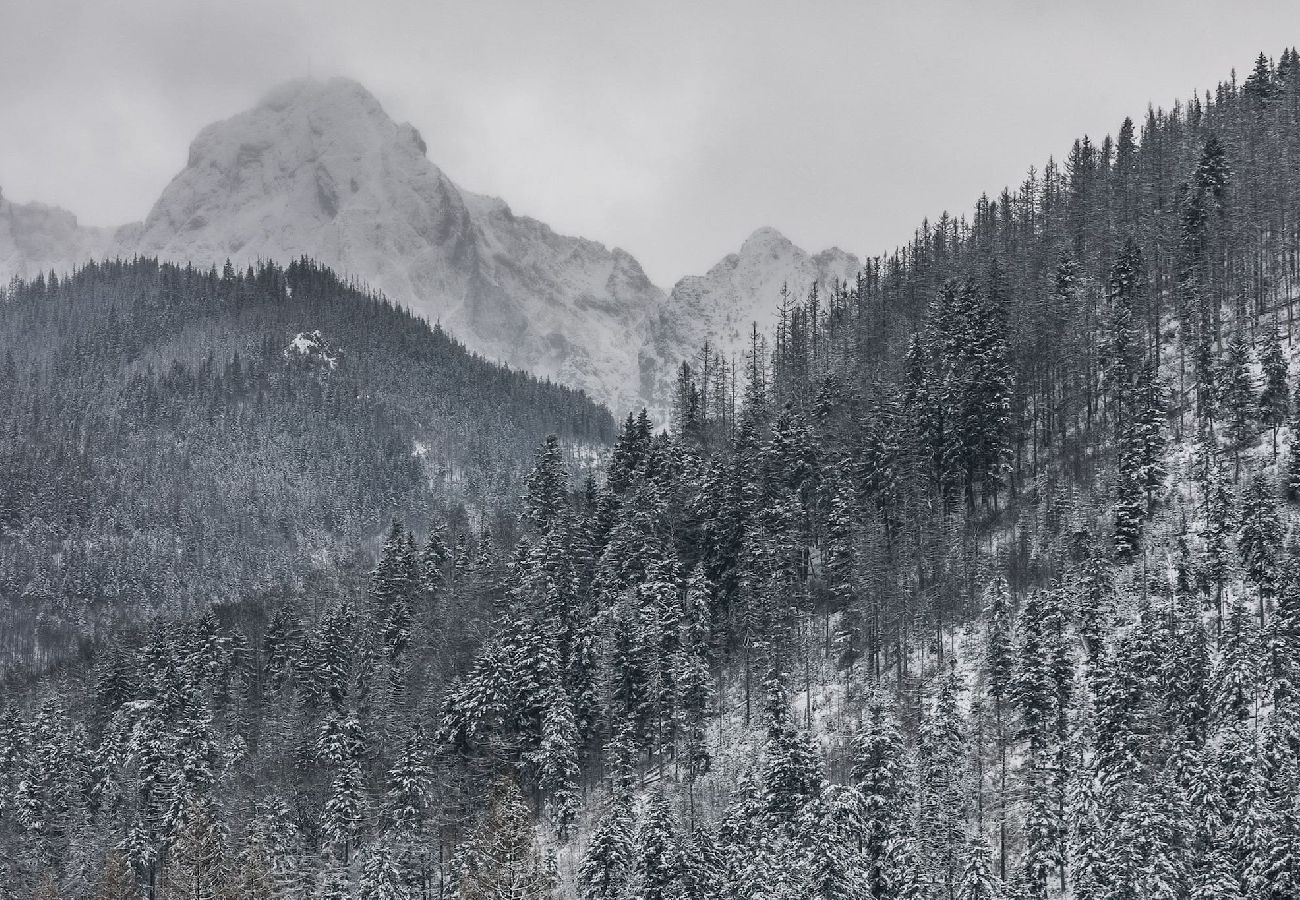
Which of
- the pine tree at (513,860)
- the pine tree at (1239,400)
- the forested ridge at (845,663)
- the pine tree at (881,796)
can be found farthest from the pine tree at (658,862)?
the pine tree at (1239,400)

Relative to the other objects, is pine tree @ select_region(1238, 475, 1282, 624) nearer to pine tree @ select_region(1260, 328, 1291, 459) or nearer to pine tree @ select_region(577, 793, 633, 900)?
pine tree @ select_region(1260, 328, 1291, 459)

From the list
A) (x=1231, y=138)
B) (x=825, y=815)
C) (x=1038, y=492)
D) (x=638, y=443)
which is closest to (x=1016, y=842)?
(x=825, y=815)

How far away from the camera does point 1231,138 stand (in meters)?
148

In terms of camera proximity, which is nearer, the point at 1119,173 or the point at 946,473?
the point at 946,473

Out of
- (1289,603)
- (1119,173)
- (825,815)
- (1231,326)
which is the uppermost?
(1119,173)

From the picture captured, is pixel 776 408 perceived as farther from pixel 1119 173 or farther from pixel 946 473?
pixel 1119 173

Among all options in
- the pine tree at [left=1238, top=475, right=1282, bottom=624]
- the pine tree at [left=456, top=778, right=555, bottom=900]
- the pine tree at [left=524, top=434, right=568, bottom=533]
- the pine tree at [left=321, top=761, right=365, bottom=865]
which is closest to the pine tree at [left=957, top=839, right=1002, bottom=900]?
the pine tree at [left=456, top=778, right=555, bottom=900]

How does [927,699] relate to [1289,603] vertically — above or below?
below

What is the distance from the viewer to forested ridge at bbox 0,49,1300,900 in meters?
60.9

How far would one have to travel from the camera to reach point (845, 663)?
3563 inches

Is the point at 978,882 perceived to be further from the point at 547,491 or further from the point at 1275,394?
the point at 547,491

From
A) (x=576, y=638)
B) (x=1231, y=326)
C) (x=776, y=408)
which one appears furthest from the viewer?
(x=776, y=408)

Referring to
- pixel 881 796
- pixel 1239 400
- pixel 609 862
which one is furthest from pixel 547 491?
pixel 1239 400

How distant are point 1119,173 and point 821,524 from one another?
282 ft
